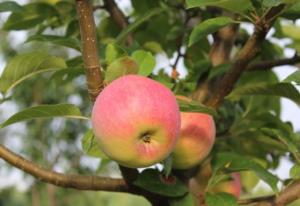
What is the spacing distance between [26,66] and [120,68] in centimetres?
22

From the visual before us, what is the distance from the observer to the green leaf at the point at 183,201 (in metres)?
0.81

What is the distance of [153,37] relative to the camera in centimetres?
125

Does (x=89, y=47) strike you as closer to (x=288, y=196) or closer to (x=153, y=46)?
(x=288, y=196)

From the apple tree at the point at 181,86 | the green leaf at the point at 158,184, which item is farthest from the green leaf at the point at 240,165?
the green leaf at the point at 158,184

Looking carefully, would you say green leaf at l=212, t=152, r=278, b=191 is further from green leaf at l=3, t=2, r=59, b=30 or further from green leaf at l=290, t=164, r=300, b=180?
green leaf at l=3, t=2, r=59, b=30

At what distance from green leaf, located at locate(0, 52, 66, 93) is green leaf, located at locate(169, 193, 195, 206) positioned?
0.27 meters

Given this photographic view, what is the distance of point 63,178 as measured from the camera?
0.80 metres

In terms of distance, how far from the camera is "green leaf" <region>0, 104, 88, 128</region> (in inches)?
26.8

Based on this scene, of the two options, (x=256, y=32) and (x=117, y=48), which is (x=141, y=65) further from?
(x=256, y=32)

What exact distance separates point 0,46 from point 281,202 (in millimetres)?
3873

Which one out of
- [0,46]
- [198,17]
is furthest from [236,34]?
[0,46]

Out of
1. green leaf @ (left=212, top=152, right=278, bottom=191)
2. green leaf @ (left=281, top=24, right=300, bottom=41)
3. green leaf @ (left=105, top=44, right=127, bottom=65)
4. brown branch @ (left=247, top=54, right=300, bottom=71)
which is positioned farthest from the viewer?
green leaf @ (left=281, top=24, right=300, bottom=41)

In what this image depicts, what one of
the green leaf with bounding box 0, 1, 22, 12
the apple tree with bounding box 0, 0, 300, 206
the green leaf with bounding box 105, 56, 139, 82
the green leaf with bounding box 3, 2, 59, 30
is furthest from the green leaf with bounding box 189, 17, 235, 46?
the green leaf with bounding box 3, 2, 59, 30

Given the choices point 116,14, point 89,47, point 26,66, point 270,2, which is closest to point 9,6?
point 26,66
